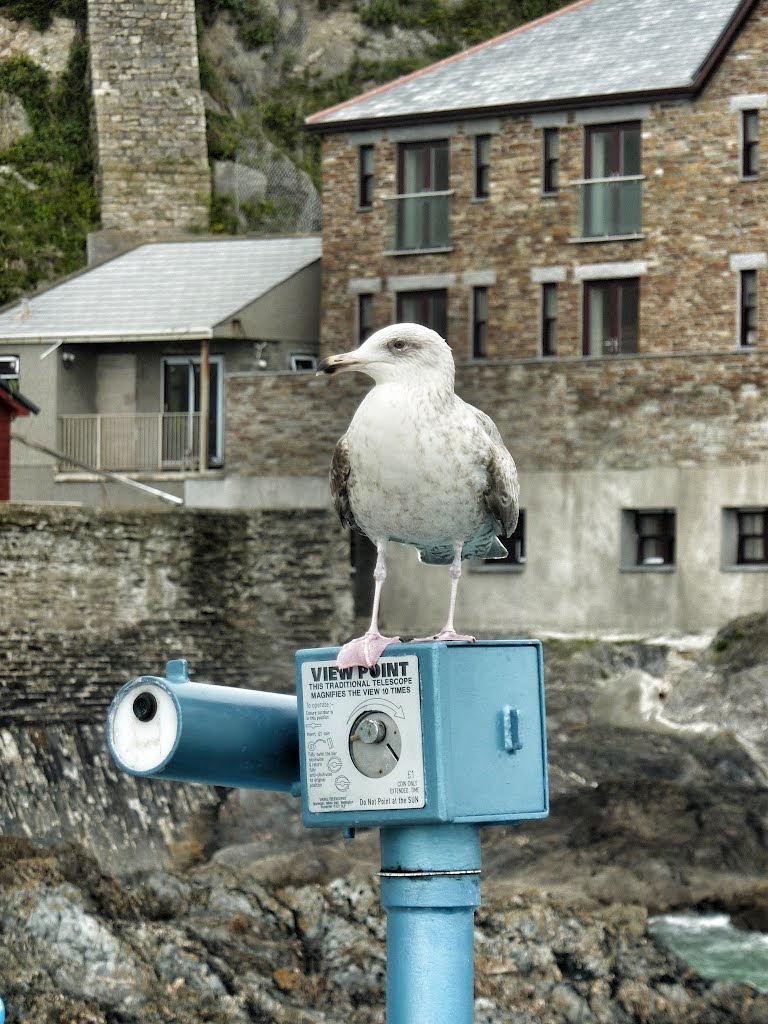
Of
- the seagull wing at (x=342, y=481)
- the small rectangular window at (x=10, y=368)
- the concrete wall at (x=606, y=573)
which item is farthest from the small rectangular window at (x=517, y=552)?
the seagull wing at (x=342, y=481)

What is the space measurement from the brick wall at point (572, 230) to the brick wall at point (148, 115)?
1094cm

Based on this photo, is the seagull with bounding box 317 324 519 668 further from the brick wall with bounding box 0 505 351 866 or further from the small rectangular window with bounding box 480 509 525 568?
the small rectangular window with bounding box 480 509 525 568

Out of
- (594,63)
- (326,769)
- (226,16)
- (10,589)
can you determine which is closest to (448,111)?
(594,63)

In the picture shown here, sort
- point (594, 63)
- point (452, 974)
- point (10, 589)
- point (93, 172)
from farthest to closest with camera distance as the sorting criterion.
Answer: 1. point (93, 172)
2. point (594, 63)
3. point (10, 589)
4. point (452, 974)

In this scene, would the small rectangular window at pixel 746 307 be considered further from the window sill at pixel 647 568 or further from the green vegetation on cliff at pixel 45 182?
the green vegetation on cliff at pixel 45 182

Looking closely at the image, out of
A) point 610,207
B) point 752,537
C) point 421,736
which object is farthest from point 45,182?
point 421,736

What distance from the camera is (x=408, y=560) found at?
34.8 m

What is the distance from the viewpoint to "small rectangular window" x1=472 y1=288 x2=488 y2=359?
3622 centimetres

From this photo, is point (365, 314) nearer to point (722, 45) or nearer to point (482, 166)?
point (482, 166)

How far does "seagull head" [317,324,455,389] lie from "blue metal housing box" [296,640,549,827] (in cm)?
90

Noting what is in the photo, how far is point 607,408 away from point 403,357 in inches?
1056

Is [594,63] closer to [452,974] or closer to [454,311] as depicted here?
[454,311]

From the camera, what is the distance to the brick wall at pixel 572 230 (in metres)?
34.3

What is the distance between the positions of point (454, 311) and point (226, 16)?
18987 mm
